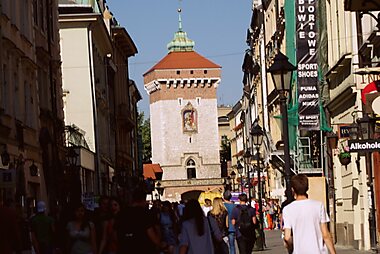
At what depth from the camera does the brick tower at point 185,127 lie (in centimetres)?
14625

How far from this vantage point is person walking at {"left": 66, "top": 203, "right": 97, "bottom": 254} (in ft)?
58.9

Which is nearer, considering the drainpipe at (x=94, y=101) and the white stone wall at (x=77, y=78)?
the white stone wall at (x=77, y=78)

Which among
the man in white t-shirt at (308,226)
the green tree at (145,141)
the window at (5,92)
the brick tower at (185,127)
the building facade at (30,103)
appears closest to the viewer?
the man in white t-shirt at (308,226)

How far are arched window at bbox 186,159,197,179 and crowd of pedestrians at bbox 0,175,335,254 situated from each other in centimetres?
12443

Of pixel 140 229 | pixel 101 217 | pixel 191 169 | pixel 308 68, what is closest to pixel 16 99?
pixel 308 68

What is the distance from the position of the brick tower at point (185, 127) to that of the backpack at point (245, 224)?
119 meters

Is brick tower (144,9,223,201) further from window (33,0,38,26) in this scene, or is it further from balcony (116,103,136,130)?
window (33,0,38,26)

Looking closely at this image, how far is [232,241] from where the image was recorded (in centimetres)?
2492

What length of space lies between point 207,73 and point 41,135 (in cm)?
11460

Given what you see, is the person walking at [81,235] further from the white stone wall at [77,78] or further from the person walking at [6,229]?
the white stone wall at [77,78]

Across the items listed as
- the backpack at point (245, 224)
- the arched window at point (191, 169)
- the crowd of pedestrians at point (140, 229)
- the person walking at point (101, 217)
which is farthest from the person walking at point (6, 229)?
the arched window at point (191, 169)

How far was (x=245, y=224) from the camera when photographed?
25422mm

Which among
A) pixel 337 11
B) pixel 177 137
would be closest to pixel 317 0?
pixel 337 11

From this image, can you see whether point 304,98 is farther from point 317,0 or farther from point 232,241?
point 232,241
